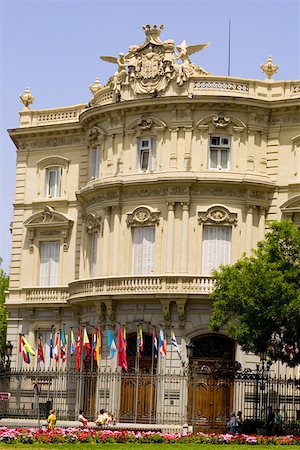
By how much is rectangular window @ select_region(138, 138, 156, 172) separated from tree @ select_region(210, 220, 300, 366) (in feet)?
34.8

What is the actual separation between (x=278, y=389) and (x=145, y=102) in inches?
647

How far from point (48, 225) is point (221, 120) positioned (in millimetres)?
11836

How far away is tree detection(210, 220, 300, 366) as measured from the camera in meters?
47.2

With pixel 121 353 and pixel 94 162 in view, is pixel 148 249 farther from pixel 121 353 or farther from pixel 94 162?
pixel 94 162

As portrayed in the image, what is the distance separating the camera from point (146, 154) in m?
59.0

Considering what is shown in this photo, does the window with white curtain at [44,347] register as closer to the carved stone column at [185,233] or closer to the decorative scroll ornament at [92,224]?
the decorative scroll ornament at [92,224]

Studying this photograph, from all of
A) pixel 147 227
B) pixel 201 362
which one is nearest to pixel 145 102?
pixel 147 227

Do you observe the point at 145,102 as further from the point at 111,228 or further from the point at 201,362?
the point at 201,362

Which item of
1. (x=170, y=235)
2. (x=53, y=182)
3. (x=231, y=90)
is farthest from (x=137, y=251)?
(x=231, y=90)

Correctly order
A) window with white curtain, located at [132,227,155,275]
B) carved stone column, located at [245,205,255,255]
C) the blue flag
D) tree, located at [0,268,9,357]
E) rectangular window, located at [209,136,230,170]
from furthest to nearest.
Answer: tree, located at [0,268,9,357], rectangular window, located at [209,136,230,170], window with white curtain, located at [132,227,155,275], carved stone column, located at [245,205,255,255], the blue flag

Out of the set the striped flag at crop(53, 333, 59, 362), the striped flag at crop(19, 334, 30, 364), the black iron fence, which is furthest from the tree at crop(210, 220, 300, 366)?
the striped flag at crop(19, 334, 30, 364)

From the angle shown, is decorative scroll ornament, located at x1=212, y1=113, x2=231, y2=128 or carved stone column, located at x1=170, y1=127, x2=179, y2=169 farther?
carved stone column, located at x1=170, y1=127, x2=179, y2=169

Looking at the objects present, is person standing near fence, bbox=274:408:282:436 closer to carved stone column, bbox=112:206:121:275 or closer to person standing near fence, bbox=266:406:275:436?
person standing near fence, bbox=266:406:275:436

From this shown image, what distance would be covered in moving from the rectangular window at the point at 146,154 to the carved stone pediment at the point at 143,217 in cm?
218
